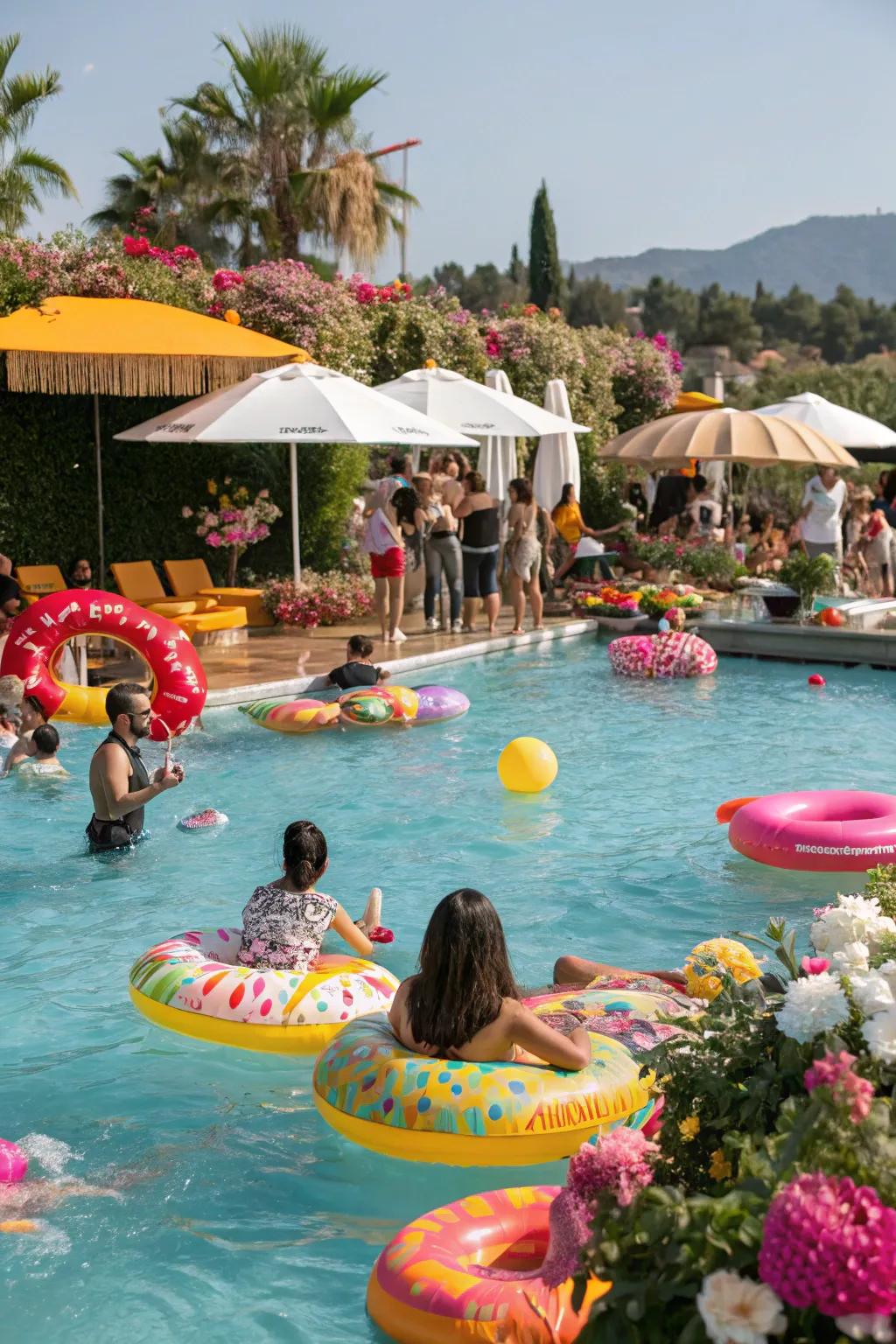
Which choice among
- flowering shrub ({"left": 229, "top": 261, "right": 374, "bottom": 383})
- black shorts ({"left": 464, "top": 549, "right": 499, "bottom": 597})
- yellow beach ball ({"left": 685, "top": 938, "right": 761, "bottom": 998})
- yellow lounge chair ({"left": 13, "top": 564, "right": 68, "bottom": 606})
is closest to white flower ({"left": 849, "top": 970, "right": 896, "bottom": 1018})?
yellow beach ball ({"left": 685, "top": 938, "right": 761, "bottom": 998})

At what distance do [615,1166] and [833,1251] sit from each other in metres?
0.63

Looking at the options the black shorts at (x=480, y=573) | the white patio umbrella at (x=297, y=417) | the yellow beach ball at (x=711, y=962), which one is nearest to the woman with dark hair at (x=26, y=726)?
the white patio umbrella at (x=297, y=417)

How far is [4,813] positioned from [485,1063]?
18.6 feet

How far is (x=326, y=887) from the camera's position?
8.14m

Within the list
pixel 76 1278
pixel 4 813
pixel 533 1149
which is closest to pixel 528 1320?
pixel 533 1149

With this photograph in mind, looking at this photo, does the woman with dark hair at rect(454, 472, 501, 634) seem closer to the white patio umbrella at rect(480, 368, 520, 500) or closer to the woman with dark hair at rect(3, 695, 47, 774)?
the white patio umbrella at rect(480, 368, 520, 500)

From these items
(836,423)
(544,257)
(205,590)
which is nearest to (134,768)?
(205,590)

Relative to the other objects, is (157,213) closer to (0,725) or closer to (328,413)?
(328,413)

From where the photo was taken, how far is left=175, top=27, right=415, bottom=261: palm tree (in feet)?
102

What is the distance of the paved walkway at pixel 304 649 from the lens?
13055 mm

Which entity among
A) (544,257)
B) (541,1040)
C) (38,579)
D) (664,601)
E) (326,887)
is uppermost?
(544,257)

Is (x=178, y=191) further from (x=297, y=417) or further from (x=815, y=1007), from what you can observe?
(x=815, y=1007)

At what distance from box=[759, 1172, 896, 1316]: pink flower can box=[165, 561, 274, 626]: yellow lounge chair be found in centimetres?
1401

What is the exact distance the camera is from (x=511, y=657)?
15.0 m
